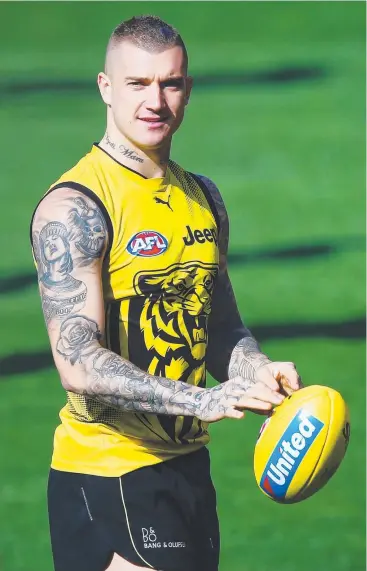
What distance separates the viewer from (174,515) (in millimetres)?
4863

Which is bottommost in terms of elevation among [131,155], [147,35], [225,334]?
[225,334]

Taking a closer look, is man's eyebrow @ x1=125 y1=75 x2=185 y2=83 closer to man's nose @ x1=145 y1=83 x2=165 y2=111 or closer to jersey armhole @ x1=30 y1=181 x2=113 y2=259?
man's nose @ x1=145 y1=83 x2=165 y2=111

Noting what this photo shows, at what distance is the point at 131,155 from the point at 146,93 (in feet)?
0.81

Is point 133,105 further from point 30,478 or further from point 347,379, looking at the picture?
point 347,379

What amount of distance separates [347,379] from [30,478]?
8.74 ft

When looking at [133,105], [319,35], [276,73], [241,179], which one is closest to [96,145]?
[133,105]

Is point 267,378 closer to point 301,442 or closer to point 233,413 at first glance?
point 301,442

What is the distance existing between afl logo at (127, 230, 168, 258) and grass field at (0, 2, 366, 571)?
2740mm

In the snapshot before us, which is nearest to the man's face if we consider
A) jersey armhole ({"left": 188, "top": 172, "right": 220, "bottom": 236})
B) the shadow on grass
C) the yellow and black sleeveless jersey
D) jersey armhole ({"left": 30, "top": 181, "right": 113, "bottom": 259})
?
the yellow and black sleeveless jersey

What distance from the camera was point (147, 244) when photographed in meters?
4.84

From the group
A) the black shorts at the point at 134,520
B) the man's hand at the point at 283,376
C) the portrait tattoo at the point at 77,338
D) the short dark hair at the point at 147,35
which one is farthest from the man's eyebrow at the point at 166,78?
the black shorts at the point at 134,520

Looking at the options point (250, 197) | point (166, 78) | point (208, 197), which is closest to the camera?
point (166, 78)

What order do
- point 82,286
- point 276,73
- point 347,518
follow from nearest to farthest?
1. point 82,286
2. point 347,518
3. point 276,73

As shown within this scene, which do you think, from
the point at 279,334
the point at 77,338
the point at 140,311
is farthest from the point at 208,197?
the point at 279,334
